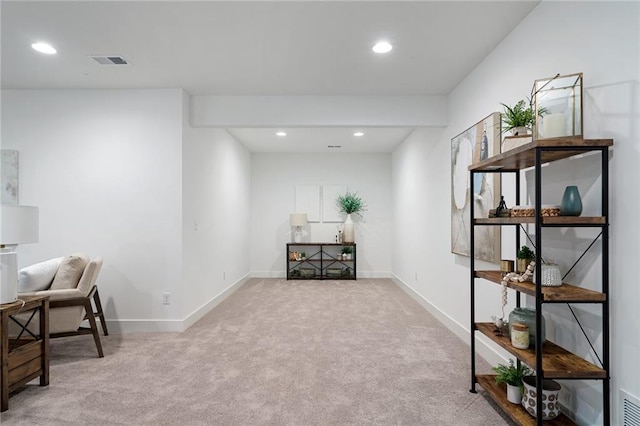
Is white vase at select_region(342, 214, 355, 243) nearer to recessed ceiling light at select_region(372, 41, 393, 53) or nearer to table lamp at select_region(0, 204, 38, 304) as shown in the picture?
recessed ceiling light at select_region(372, 41, 393, 53)

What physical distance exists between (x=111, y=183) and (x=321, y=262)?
13.8 ft

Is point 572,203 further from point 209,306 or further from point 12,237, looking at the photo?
point 209,306

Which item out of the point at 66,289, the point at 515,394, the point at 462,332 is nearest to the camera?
the point at 515,394

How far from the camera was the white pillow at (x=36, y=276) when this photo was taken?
10.0 ft

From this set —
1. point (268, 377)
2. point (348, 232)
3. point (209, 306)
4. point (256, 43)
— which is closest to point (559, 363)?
point (268, 377)

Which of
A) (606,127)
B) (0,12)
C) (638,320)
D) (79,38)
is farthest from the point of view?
(79,38)

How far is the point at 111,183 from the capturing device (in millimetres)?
3906

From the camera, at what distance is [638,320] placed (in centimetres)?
161

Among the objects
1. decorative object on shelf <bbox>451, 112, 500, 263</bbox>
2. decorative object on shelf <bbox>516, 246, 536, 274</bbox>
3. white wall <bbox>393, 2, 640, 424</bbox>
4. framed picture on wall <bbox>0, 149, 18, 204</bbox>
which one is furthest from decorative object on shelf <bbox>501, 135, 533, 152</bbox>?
framed picture on wall <bbox>0, 149, 18, 204</bbox>

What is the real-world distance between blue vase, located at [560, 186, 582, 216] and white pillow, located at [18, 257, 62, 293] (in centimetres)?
388

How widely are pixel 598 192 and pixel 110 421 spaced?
9.73ft

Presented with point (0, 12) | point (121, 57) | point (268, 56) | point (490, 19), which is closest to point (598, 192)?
point (490, 19)

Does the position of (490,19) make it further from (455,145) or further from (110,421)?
(110,421)

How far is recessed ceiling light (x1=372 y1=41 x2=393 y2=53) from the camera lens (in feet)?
9.27
